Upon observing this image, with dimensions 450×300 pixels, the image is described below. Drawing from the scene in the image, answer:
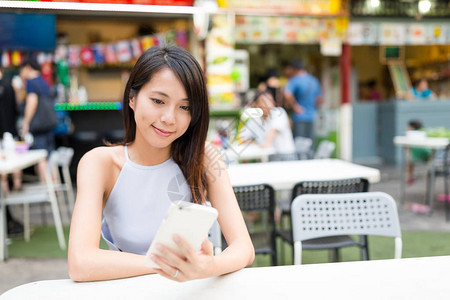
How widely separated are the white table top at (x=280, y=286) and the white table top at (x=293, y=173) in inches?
60.4

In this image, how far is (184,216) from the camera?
2.65 feet

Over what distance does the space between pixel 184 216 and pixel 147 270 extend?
377mm

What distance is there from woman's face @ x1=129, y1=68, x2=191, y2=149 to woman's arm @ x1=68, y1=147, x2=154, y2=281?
21 centimetres

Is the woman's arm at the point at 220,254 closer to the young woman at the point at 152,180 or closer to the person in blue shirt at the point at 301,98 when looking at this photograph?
the young woman at the point at 152,180

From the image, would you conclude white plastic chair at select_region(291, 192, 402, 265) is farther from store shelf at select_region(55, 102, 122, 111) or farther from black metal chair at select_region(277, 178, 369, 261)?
store shelf at select_region(55, 102, 122, 111)

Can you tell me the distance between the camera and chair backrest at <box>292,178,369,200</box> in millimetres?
2578

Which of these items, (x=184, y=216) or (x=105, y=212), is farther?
(x=105, y=212)

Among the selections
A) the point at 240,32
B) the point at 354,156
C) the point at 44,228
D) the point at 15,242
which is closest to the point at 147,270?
the point at 15,242

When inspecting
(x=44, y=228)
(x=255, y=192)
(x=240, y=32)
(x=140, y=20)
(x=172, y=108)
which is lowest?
(x=44, y=228)

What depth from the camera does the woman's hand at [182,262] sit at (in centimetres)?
88

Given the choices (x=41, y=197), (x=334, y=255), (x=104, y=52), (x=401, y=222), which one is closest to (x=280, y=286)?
(x=334, y=255)

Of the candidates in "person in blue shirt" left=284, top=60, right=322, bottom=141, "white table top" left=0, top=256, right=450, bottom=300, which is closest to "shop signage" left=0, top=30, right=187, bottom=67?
"person in blue shirt" left=284, top=60, right=322, bottom=141

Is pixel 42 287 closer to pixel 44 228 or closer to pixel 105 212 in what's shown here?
pixel 105 212

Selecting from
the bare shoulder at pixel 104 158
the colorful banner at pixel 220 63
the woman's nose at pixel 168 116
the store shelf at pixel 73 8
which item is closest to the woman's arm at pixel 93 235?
the bare shoulder at pixel 104 158
